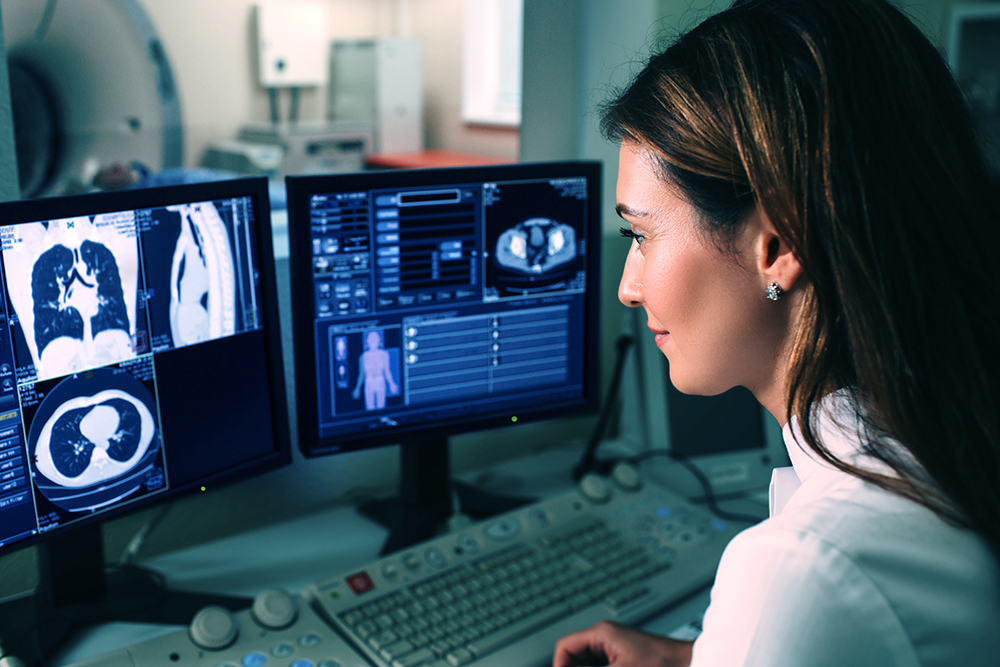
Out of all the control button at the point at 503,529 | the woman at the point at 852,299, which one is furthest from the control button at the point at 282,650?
the woman at the point at 852,299

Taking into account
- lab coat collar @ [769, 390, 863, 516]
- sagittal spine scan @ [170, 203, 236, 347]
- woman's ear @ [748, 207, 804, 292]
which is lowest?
lab coat collar @ [769, 390, 863, 516]

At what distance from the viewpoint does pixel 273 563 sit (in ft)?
3.66

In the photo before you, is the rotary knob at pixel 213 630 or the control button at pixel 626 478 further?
the control button at pixel 626 478

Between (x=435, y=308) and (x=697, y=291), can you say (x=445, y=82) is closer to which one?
(x=435, y=308)

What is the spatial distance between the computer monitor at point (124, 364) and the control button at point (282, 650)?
0.58 feet

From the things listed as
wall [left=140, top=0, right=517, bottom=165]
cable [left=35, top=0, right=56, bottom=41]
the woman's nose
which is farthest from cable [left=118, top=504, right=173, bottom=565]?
wall [left=140, top=0, right=517, bottom=165]

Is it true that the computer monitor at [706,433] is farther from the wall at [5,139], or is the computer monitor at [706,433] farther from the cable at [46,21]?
the cable at [46,21]

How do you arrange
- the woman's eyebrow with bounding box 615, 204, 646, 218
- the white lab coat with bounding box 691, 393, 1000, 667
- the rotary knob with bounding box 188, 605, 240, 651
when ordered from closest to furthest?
the white lab coat with bounding box 691, 393, 1000, 667
the woman's eyebrow with bounding box 615, 204, 646, 218
the rotary knob with bounding box 188, 605, 240, 651

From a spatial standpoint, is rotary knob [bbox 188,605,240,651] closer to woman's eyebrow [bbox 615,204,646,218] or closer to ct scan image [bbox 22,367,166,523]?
ct scan image [bbox 22,367,166,523]

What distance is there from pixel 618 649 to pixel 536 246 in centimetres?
55

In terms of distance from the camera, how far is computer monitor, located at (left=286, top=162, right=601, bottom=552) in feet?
3.31

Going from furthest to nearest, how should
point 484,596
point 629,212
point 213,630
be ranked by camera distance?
1. point 484,596
2. point 213,630
3. point 629,212

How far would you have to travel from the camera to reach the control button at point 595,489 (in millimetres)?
1200

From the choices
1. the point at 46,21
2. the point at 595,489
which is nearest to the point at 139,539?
the point at 595,489
